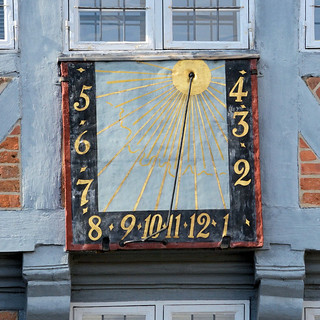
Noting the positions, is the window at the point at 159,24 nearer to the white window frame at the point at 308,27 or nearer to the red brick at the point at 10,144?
the white window frame at the point at 308,27

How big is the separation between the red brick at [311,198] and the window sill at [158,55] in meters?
0.97

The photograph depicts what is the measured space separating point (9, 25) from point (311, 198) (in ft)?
7.54

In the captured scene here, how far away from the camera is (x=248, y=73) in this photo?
7.79 metres

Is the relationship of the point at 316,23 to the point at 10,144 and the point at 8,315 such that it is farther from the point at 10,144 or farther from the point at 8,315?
the point at 8,315

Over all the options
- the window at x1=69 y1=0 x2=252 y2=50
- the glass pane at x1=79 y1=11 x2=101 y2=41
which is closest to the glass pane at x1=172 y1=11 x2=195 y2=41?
the window at x1=69 y1=0 x2=252 y2=50

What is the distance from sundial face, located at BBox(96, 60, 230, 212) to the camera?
7.67m

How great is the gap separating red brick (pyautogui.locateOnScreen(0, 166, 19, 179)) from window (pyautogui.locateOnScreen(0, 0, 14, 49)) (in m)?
0.80

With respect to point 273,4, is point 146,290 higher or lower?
lower

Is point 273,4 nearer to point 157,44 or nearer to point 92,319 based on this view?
point 157,44

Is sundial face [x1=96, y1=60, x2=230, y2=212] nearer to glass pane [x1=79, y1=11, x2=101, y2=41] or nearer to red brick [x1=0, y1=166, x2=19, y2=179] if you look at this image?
glass pane [x1=79, y1=11, x2=101, y2=41]

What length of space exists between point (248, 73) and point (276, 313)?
1.58 metres

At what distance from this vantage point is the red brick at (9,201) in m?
7.70

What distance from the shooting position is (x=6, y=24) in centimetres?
786

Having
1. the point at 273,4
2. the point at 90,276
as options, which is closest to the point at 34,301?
the point at 90,276
